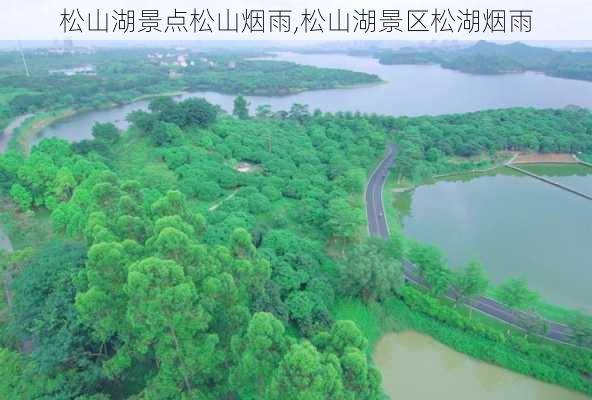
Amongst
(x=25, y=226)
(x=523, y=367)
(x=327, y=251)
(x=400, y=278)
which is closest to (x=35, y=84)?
(x=25, y=226)

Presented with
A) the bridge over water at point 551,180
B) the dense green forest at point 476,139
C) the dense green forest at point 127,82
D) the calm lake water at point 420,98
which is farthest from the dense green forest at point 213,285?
the dense green forest at point 127,82

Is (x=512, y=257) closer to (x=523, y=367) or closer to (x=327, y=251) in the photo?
(x=523, y=367)

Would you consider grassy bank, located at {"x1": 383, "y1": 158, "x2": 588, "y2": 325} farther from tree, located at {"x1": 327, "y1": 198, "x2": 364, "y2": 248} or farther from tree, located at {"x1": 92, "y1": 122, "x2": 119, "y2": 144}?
tree, located at {"x1": 92, "y1": 122, "x2": 119, "y2": 144}

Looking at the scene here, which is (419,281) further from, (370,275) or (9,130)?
(9,130)

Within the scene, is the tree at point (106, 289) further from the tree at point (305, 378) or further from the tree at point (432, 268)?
the tree at point (432, 268)

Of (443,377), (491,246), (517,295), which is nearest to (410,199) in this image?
(491,246)

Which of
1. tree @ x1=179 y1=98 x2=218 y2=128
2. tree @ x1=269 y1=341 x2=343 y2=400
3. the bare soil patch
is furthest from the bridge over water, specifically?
tree @ x1=269 y1=341 x2=343 y2=400
